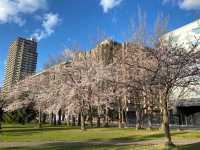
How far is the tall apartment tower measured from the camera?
138562mm

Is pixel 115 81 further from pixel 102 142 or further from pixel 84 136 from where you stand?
pixel 84 136

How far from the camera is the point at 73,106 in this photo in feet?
154

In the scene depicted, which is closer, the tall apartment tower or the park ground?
the park ground

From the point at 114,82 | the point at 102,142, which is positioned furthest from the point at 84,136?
the point at 114,82

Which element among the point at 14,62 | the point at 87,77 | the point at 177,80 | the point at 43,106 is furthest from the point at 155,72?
the point at 14,62

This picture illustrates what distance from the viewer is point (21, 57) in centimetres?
15188

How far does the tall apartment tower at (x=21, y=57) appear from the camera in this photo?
5455 inches

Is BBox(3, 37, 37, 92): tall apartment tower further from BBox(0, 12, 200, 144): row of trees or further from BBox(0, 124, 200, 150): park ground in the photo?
BBox(0, 124, 200, 150): park ground

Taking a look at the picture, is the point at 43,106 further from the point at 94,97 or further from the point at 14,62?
the point at 14,62

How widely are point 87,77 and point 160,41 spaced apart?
1013 inches

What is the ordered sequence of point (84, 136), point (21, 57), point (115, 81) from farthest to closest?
point (21, 57), point (84, 136), point (115, 81)

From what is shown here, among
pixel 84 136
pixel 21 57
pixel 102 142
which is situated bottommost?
pixel 102 142

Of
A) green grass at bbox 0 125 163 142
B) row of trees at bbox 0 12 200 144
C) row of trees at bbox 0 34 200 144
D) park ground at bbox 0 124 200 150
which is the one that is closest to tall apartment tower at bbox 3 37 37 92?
row of trees at bbox 0 12 200 144

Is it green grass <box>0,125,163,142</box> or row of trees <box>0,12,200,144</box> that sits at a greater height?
row of trees <box>0,12,200,144</box>
